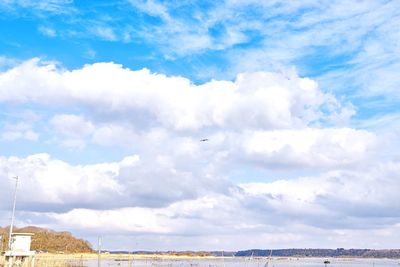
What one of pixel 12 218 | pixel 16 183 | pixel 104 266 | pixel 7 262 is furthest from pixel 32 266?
pixel 104 266

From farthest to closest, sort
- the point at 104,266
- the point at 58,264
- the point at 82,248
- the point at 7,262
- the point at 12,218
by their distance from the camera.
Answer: the point at 82,248 < the point at 104,266 < the point at 58,264 < the point at 12,218 < the point at 7,262

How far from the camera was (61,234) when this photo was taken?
194875 mm

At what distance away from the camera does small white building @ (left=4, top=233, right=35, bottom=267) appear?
6600cm

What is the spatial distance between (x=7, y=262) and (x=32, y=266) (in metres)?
3.04

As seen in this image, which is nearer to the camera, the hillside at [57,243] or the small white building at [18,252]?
the small white building at [18,252]

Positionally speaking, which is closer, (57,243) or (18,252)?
(18,252)

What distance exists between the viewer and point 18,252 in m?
66.2

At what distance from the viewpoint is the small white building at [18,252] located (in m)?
66.0

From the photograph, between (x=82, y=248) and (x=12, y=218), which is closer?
(x=12, y=218)

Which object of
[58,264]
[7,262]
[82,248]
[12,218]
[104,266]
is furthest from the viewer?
[82,248]

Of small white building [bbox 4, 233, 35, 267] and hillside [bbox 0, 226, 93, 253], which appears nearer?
small white building [bbox 4, 233, 35, 267]

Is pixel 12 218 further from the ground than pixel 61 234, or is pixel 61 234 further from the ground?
pixel 61 234

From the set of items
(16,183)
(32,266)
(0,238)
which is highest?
(16,183)

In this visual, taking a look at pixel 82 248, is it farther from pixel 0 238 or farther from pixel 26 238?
pixel 26 238
